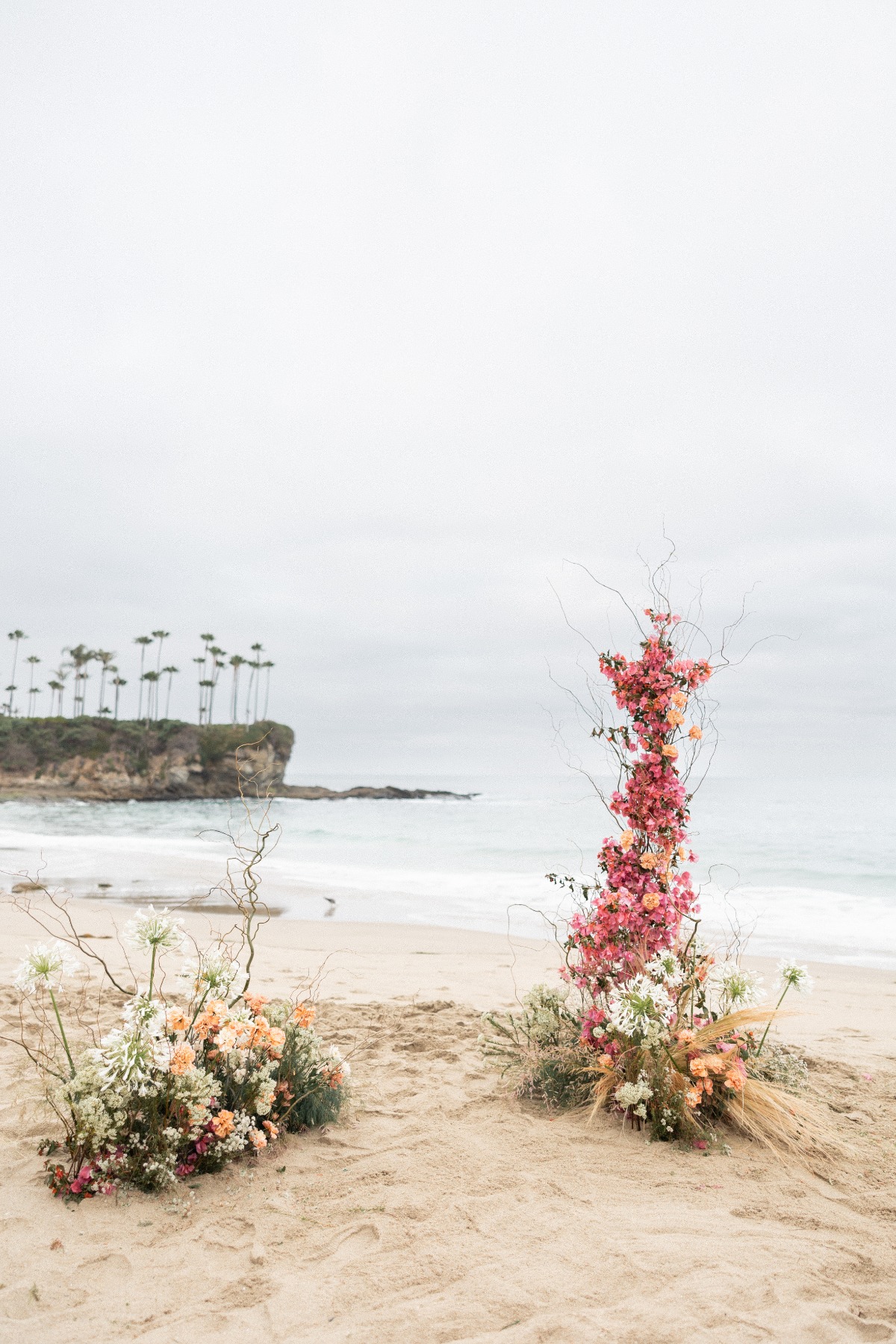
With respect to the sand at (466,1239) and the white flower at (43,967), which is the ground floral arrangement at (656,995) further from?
the white flower at (43,967)

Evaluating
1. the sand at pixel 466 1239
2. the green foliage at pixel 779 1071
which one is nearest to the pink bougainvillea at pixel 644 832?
the green foliage at pixel 779 1071

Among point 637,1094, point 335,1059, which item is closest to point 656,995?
point 637,1094

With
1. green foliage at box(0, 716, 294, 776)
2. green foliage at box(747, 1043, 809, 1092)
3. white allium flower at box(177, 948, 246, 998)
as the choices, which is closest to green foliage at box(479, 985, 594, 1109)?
green foliage at box(747, 1043, 809, 1092)

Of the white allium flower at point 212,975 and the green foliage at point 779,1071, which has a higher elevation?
the white allium flower at point 212,975

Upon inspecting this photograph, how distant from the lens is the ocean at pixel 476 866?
14.7 m

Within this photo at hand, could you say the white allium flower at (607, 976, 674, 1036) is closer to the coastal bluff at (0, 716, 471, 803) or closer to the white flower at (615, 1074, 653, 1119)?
the white flower at (615, 1074, 653, 1119)

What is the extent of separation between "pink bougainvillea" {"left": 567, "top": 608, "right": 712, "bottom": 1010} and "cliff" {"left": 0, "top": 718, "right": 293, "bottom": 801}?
64.8 metres

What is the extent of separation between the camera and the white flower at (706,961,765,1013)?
4523 millimetres

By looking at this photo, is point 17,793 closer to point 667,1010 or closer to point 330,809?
point 330,809

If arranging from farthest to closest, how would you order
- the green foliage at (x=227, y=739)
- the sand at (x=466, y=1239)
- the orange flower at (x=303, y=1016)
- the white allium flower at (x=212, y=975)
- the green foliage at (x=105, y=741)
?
the green foliage at (x=227, y=739)
the green foliage at (x=105, y=741)
the orange flower at (x=303, y=1016)
the white allium flower at (x=212, y=975)
the sand at (x=466, y=1239)

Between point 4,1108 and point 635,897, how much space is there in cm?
380

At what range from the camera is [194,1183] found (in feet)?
12.4

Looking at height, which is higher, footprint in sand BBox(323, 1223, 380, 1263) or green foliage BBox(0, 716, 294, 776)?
green foliage BBox(0, 716, 294, 776)

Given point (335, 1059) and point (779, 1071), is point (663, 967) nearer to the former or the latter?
point (779, 1071)
